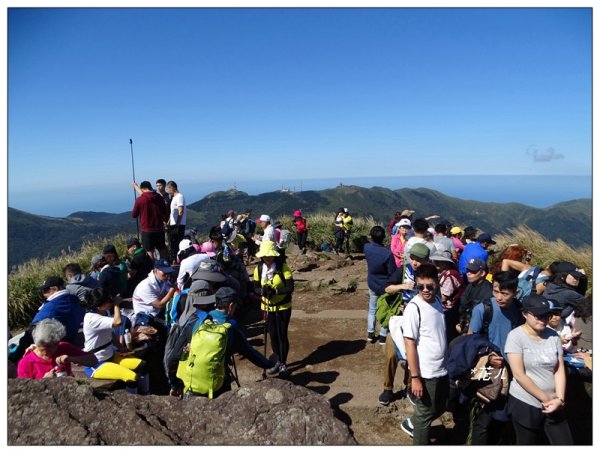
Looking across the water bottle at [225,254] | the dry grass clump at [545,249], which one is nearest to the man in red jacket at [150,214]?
the water bottle at [225,254]

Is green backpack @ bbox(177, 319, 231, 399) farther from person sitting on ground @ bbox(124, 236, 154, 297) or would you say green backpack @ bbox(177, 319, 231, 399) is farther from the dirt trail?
person sitting on ground @ bbox(124, 236, 154, 297)

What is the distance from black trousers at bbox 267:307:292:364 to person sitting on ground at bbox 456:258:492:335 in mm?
→ 2088

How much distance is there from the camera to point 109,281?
6.38 meters

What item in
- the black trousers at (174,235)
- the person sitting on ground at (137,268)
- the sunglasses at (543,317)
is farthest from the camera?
the black trousers at (174,235)

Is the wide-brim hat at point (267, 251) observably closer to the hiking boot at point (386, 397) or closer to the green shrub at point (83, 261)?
the hiking boot at point (386, 397)

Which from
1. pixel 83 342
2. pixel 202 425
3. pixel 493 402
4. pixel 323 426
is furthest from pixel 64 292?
pixel 493 402

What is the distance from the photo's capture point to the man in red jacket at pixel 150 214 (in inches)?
320

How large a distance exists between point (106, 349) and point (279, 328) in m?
2.05

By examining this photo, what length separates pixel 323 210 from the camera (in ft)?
176

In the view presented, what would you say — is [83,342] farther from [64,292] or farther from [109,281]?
[109,281]

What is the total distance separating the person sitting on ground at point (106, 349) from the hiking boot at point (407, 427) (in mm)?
2827

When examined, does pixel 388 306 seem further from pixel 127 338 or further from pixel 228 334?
pixel 127 338

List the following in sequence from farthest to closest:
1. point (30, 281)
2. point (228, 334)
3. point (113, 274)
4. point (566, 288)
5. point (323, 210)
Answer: point (323, 210) → point (30, 281) → point (113, 274) → point (566, 288) → point (228, 334)

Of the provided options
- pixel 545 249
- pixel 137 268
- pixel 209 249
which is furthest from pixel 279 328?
pixel 545 249
